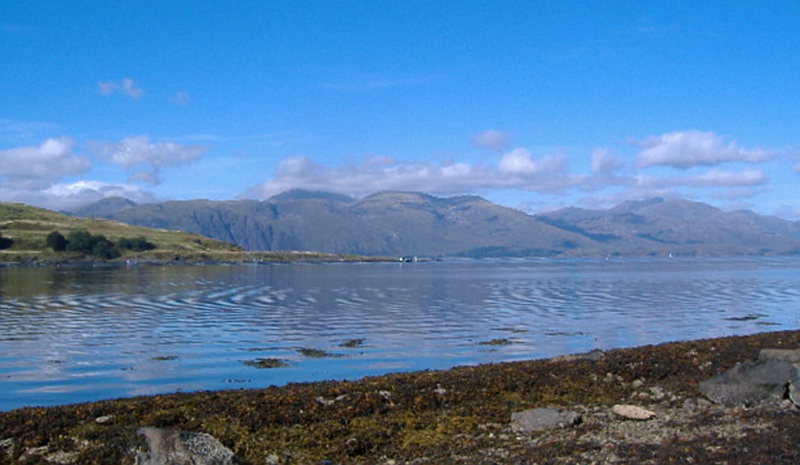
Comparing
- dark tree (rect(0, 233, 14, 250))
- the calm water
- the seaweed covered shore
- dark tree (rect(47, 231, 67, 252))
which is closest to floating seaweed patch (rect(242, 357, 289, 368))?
the calm water

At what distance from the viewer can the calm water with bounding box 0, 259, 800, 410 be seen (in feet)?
90.8

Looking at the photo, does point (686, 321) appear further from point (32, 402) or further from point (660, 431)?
point (32, 402)

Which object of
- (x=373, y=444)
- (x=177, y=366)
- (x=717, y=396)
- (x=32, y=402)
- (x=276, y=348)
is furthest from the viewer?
(x=276, y=348)

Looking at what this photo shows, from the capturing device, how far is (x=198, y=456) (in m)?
13.8

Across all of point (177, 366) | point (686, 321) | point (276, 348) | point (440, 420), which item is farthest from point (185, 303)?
point (440, 420)

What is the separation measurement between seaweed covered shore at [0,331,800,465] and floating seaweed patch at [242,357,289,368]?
803 centimetres

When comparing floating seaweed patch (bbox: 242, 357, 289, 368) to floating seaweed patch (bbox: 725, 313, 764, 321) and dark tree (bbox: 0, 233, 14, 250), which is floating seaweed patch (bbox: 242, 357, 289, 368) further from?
dark tree (bbox: 0, 233, 14, 250)

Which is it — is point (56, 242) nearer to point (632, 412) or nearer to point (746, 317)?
point (746, 317)

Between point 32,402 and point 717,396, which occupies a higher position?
point 717,396

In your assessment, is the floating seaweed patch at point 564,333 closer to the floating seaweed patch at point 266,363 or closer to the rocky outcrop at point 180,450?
the floating seaweed patch at point 266,363

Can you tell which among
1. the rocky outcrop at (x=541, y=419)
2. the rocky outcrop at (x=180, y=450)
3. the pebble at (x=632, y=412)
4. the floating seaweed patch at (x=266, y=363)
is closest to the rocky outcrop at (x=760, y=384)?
the pebble at (x=632, y=412)

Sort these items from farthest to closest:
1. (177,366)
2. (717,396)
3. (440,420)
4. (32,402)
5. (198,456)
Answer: (177,366) < (32,402) < (717,396) < (440,420) < (198,456)

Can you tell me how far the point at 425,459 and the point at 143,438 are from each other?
219 inches

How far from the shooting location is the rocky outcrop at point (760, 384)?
727 inches
